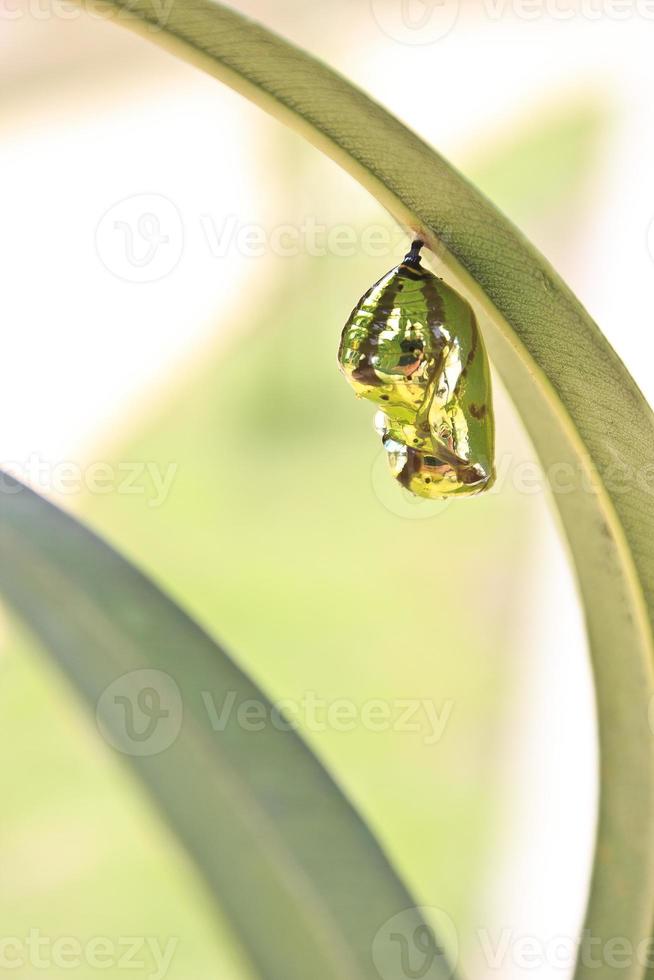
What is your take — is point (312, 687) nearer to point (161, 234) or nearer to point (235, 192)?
point (161, 234)

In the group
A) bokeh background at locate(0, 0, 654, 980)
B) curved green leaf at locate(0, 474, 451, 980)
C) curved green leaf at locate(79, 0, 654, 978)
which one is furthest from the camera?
bokeh background at locate(0, 0, 654, 980)

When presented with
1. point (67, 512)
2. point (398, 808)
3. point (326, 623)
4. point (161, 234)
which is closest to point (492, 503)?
point (326, 623)

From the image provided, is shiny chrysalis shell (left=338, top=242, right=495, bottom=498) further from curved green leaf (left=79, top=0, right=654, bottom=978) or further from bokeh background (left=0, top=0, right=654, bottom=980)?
bokeh background (left=0, top=0, right=654, bottom=980)

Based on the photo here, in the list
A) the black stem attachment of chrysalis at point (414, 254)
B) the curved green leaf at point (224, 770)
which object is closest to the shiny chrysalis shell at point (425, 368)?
the black stem attachment of chrysalis at point (414, 254)

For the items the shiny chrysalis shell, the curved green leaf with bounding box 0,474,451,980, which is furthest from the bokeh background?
the shiny chrysalis shell

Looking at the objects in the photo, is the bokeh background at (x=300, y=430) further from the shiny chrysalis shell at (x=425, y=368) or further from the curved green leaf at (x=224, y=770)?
the shiny chrysalis shell at (x=425, y=368)

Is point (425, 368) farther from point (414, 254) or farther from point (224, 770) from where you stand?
point (224, 770)
